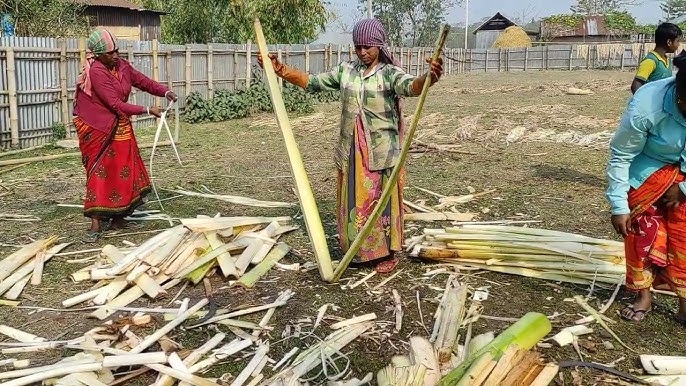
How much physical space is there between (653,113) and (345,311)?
2.17 meters

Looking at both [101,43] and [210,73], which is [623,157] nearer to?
[101,43]

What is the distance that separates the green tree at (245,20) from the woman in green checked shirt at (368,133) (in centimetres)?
1703

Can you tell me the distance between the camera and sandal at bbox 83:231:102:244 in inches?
214

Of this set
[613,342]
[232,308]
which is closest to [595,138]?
[613,342]

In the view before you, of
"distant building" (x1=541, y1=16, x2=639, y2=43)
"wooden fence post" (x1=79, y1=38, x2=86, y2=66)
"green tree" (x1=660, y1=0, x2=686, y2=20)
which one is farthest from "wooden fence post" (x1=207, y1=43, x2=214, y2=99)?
"green tree" (x1=660, y1=0, x2=686, y2=20)

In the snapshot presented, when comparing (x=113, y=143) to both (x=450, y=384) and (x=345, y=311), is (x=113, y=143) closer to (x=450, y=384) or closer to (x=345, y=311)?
(x=345, y=311)

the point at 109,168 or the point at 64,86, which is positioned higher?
the point at 64,86

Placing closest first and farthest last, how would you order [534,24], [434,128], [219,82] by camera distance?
1. [434,128]
2. [219,82]
3. [534,24]

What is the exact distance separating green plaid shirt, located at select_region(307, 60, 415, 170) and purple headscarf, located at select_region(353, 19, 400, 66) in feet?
0.62

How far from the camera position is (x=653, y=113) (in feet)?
10.8

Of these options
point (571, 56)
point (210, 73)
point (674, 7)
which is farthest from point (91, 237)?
point (674, 7)

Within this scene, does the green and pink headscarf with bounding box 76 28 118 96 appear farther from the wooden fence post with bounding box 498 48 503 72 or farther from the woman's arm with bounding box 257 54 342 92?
the wooden fence post with bounding box 498 48 503 72

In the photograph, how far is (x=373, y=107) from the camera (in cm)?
442

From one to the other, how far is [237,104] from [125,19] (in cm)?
1518
